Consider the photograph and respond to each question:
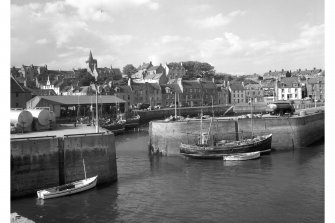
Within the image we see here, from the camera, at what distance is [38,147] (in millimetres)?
28078

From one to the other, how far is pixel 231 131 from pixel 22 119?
26.1m

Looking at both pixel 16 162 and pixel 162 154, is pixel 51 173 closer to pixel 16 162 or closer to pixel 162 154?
pixel 16 162

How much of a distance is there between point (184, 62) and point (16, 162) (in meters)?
141

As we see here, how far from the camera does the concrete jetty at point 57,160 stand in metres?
27.1

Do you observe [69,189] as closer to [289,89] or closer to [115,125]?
[115,125]

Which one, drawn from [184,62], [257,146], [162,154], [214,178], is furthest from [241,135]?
[184,62]

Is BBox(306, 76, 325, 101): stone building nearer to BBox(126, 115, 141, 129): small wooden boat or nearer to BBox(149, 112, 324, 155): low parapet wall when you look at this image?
BBox(126, 115, 141, 129): small wooden boat

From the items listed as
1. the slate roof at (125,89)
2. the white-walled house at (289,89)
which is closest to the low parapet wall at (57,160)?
the slate roof at (125,89)

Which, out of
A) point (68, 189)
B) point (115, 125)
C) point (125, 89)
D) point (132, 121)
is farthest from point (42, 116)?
point (125, 89)

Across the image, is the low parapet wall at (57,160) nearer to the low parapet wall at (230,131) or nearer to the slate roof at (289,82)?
the low parapet wall at (230,131)

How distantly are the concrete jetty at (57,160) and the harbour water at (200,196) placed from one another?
1.38 m

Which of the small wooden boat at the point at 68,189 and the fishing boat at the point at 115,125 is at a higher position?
the fishing boat at the point at 115,125

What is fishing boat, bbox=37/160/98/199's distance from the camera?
84.6 ft

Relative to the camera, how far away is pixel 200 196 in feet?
88.4
